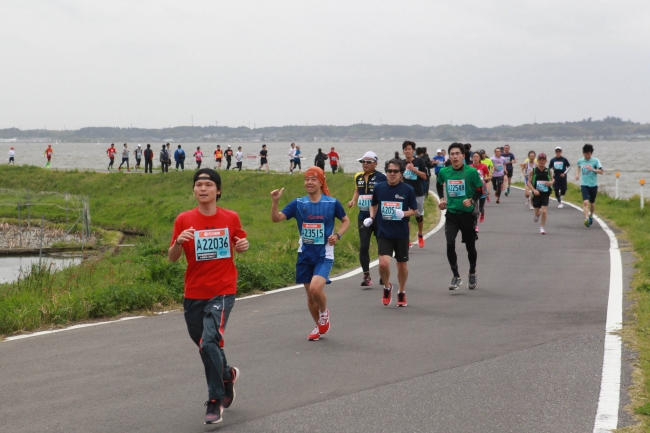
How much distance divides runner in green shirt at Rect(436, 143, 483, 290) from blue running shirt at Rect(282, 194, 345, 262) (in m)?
3.73

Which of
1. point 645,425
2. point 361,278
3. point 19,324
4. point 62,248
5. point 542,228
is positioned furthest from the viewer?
point 62,248

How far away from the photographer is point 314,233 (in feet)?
29.1

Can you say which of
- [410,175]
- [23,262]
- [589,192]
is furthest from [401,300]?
[23,262]

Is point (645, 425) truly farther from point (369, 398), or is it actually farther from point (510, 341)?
point (510, 341)

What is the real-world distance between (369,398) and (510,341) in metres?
2.61

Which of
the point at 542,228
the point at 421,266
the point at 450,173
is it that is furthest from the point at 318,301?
the point at 542,228

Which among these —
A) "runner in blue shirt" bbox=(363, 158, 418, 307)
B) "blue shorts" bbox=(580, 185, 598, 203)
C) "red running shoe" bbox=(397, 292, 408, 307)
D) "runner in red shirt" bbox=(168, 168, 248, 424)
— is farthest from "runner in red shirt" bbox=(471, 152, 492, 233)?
"runner in red shirt" bbox=(168, 168, 248, 424)

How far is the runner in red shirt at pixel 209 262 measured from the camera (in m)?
6.26

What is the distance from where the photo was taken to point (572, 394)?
6.70 metres

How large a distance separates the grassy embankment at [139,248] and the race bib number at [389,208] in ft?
8.81

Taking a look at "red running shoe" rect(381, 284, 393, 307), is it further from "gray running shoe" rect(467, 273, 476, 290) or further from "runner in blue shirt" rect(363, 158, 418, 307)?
"gray running shoe" rect(467, 273, 476, 290)

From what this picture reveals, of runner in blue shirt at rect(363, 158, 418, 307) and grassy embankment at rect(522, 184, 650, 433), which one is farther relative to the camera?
runner in blue shirt at rect(363, 158, 418, 307)

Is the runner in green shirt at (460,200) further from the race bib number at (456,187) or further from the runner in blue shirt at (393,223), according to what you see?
the runner in blue shirt at (393,223)

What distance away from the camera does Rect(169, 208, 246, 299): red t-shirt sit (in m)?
6.32
